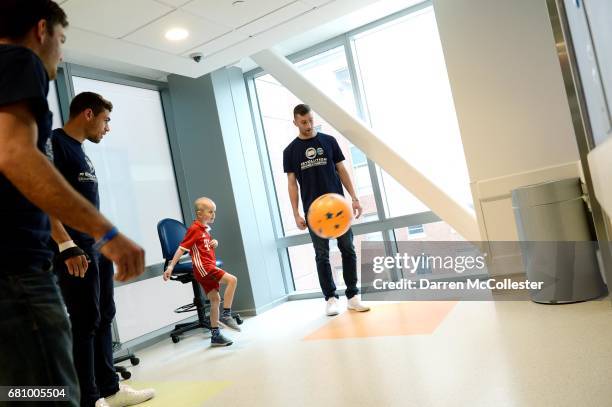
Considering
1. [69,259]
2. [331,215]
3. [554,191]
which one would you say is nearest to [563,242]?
[554,191]

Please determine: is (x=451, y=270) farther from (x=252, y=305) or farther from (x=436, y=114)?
(x=252, y=305)

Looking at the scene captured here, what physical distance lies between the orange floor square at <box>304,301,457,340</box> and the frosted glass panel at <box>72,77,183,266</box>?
7.38 feet

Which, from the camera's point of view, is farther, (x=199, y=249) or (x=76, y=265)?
(x=199, y=249)

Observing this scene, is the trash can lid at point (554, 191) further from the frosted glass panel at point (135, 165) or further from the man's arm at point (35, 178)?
the frosted glass panel at point (135, 165)

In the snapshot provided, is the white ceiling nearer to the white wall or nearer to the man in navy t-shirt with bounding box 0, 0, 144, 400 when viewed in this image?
the white wall

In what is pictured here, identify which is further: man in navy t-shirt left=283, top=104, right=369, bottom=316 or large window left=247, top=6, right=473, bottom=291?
large window left=247, top=6, right=473, bottom=291

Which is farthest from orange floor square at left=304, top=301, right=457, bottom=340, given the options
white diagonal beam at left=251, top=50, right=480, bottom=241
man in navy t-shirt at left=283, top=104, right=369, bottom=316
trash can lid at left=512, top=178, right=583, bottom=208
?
trash can lid at left=512, top=178, right=583, bottom=208

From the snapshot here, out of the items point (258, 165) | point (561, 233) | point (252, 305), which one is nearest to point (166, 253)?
point (252, 305)

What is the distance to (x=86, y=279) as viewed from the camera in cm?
252

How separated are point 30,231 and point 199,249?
127 inches

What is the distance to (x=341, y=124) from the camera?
4711 millimetres

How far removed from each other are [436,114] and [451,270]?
5.32 feet

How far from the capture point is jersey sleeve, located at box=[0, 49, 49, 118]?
1026 mm

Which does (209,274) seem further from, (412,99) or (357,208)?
(412,99)
